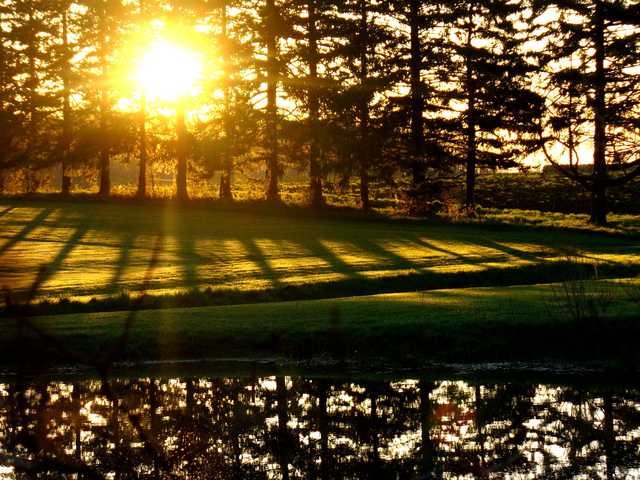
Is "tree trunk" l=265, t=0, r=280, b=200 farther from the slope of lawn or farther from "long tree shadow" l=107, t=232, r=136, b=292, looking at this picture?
the slope of lawn

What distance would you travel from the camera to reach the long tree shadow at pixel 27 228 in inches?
1430

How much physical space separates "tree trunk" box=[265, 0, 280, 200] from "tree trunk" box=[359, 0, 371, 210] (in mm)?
5844

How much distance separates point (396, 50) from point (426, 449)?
46187 millimetres

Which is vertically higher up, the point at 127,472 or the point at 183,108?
the point at 183,108

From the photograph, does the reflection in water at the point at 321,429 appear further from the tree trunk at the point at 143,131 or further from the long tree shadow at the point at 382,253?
the tree trunk at the point at 143,131

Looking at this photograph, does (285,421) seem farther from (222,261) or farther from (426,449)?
(222,261)

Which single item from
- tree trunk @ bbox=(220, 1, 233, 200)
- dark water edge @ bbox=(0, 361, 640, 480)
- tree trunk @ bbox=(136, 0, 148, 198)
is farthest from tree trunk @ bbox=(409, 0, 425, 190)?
dark water edge @ bbox=(0, 361, 640, 480)

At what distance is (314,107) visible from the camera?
5409 cm

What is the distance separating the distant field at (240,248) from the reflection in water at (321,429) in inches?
268

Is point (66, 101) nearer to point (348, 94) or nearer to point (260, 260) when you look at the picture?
point (348, 94)

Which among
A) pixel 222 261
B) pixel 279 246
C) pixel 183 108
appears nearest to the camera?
pixel 222 261

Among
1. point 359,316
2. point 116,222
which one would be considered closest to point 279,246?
point 116,222

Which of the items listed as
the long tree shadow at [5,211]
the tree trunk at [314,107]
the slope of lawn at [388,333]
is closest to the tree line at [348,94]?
the tree trunk at [314,107]

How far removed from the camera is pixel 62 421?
12.7m
